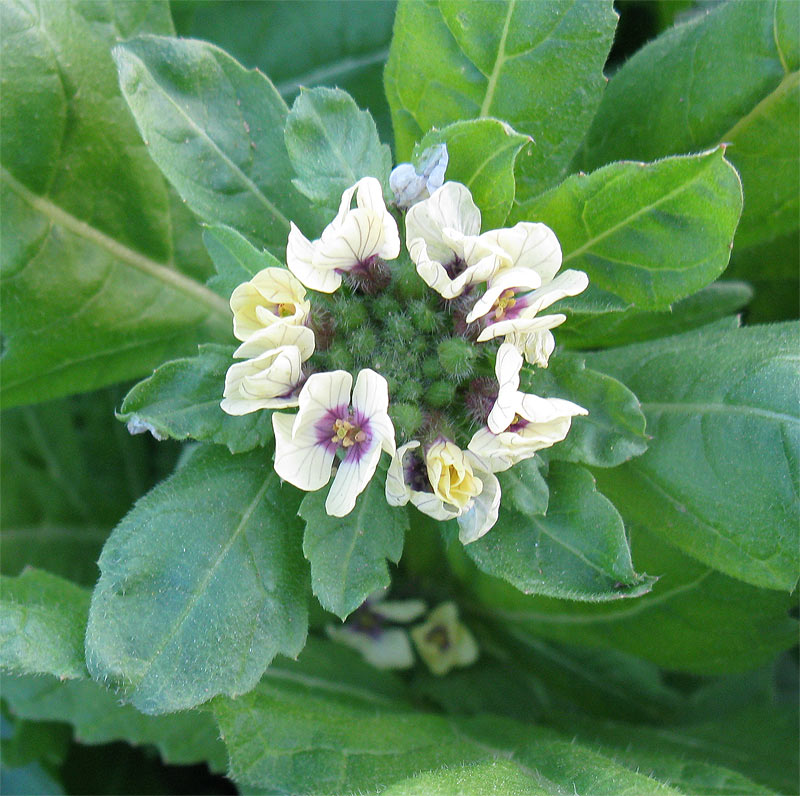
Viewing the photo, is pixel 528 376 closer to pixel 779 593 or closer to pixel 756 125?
pixel 756 125

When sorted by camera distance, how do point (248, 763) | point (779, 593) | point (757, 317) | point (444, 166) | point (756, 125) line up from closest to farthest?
1. point (444, 166)
2. point (248, 763)
3. point (756, 125)
4. point (779, 593)
5. point (757, 317)

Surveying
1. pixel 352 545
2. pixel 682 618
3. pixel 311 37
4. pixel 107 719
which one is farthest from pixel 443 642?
pixel 311 37

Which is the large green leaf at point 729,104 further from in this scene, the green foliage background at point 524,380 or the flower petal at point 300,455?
the flower petal at point 300,455

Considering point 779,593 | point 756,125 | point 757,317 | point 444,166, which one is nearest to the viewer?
point 444,166

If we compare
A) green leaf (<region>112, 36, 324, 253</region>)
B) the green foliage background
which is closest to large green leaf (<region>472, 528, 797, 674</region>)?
the green foliage background

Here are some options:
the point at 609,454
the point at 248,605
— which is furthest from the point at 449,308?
the point at 248,605

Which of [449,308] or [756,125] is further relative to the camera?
[756,125]
